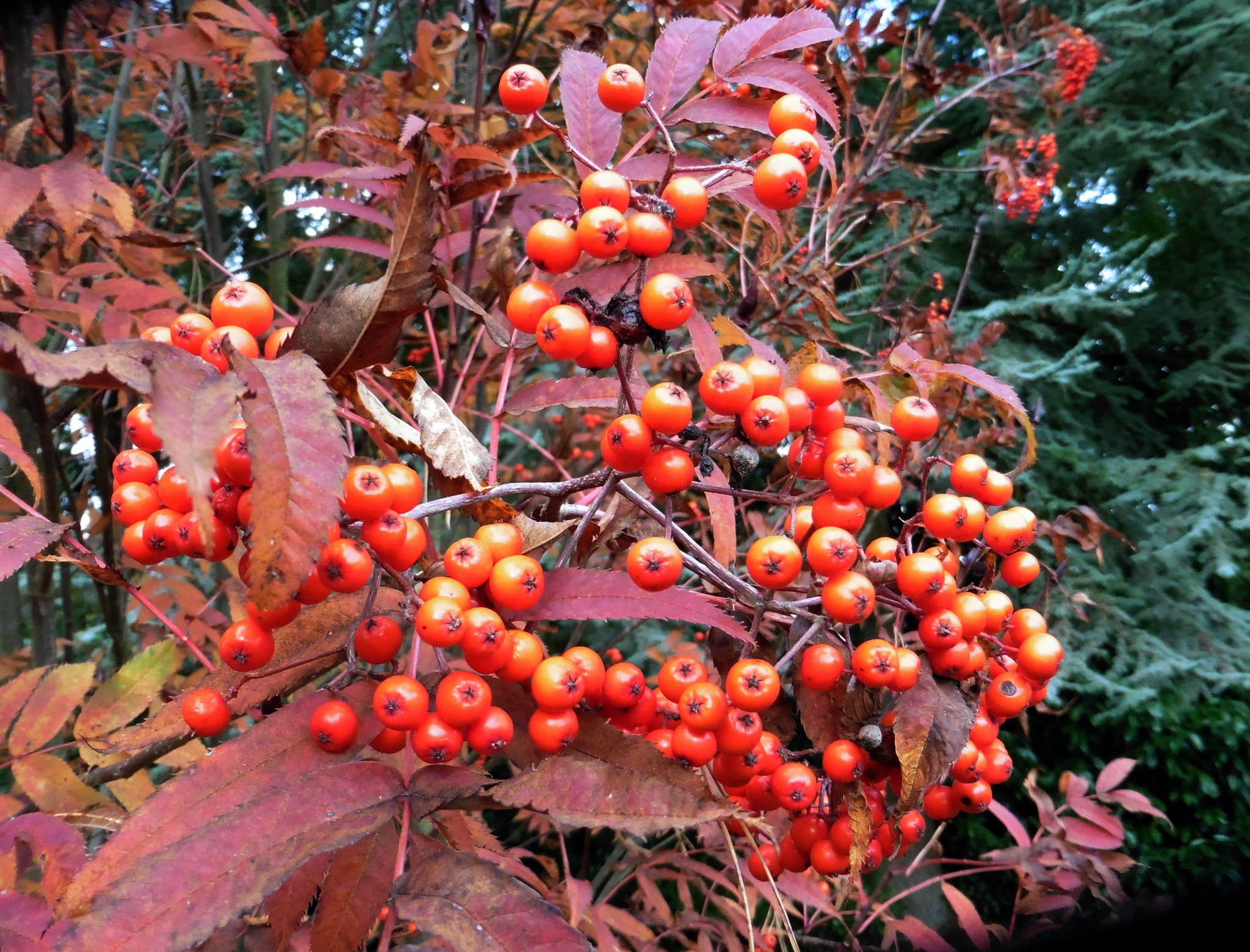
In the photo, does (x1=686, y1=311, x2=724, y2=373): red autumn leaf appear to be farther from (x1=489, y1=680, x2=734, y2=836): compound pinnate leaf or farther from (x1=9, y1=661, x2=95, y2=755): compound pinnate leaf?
(x1=9, y1=661, x2=95, y2=755): compound pinnate leaf

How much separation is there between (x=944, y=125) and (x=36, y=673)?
9086 millimetres

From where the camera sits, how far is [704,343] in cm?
111

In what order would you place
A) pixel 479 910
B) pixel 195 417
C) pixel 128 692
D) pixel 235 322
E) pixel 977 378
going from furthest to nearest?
pixel 128 692, pixel 977 378, pixel 235 322, pixel 479 910, pixel 195 417

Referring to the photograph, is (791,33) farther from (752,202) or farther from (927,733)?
(927,733)

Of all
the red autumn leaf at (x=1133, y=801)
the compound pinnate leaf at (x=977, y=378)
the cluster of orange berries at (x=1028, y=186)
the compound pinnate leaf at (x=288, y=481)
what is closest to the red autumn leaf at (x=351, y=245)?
the compound pinnate leaf at (x=288, y=481)

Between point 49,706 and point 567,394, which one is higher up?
point 567,394

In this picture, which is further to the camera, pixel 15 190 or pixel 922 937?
pixel 922 937

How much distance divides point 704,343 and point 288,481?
0.66 metres

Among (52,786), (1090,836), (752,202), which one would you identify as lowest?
(1090,836)

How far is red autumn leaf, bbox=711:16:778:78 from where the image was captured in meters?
1.13

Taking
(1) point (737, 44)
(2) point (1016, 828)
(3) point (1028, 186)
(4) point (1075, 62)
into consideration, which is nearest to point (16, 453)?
(1) point (737, 44)

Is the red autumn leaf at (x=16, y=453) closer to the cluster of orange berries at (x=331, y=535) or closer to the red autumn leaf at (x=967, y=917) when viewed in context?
the cluster of orange berries at (x=331, y=535)

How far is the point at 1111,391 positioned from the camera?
282 inches

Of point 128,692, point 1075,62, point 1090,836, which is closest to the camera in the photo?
point 128,692
